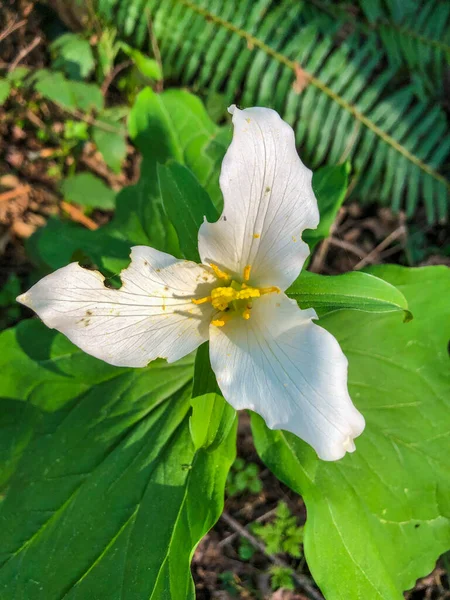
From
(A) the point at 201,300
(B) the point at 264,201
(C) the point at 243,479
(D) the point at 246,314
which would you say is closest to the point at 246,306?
(D) the point at 246,314

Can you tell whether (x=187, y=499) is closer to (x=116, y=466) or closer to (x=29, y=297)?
(x=116, y=466)

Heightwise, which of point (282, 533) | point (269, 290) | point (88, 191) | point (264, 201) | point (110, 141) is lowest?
point (282, 533)

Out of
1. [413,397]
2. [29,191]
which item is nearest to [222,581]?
[413,397]

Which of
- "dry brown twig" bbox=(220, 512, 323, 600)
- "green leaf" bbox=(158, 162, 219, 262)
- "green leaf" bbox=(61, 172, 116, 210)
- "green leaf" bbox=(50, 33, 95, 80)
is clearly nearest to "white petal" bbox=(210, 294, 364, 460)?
"green leaf" bbox=(158, 162, 219, 262)

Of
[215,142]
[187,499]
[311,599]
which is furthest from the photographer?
[311,599]

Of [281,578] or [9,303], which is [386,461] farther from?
[9,303]

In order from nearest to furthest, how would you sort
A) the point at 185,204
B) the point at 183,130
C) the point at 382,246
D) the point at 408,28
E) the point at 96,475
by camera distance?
the point at 185,204 < the point at 96,475 < the point at 183,130 < the point at 408,28 < the point at 382,246

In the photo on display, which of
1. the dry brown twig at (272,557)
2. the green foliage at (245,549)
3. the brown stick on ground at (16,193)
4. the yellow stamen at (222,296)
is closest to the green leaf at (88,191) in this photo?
the brown stick on ground at (16,193)

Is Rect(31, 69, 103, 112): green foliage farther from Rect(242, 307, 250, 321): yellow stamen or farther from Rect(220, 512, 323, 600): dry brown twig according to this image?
Rect(220, 512, 323, 600): dry brown twig
